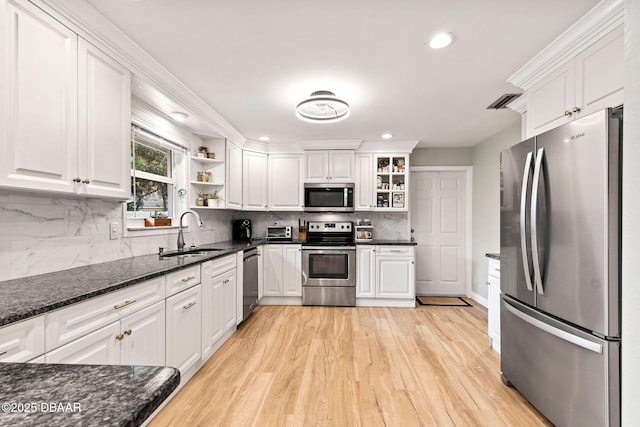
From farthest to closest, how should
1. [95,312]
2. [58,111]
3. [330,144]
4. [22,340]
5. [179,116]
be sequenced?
[330,144] < [179,116] < [58,111] < [95,312] < [22,340]

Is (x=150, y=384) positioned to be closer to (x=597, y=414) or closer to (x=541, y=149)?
(x=597, y=414)

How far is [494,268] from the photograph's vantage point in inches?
109

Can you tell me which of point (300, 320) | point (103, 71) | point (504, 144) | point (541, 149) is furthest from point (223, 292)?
point (504, 144)

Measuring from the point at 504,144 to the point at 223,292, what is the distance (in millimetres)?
3842

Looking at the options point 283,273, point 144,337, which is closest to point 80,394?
point 144,337

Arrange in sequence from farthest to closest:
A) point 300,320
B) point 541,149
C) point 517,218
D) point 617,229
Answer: point 300,320, point 517,218, point 541,149, point 617,229

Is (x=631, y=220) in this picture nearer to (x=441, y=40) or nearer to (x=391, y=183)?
(x=441, y=40)

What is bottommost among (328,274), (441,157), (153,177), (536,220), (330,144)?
(328,274)

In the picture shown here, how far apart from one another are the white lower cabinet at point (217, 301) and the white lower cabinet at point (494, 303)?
257 centimetres

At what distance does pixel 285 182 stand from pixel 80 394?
13.6ft

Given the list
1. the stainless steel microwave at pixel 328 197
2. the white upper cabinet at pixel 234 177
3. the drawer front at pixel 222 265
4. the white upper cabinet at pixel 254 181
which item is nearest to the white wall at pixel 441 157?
the stainless steel microwave at pixel 328 197

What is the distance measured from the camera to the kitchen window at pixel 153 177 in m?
2.66

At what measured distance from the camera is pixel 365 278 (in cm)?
420

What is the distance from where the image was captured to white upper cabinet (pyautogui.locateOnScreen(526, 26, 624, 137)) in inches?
63.2
